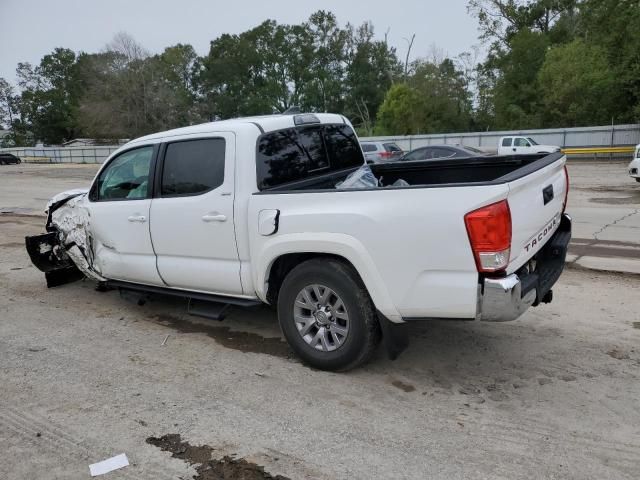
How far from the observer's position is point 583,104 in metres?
39.1

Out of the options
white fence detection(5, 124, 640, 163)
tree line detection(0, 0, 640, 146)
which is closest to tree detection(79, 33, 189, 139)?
tree line detection(0, 0, 640, 146)

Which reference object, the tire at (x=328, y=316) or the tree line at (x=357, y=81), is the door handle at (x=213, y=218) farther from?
the tree line at (x=357, y=81)

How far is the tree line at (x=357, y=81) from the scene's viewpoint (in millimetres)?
38562

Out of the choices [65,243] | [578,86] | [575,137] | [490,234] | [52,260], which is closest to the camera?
[490,234]

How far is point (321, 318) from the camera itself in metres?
3.99

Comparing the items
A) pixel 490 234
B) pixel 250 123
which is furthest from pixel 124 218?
pixel 490 234

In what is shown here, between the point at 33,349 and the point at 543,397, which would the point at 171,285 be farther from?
the point at 543,397

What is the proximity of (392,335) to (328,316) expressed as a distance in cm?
49

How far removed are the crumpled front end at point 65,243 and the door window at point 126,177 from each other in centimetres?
36

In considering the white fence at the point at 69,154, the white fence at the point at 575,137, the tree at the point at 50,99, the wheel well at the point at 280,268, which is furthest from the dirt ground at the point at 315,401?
the tree at the point at 50,99

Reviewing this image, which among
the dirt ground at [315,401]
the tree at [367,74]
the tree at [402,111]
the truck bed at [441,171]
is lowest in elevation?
the dirt ground at [315,401]

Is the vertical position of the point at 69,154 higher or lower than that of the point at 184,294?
higher

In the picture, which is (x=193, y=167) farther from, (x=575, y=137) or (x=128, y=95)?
(x=128, y=95)

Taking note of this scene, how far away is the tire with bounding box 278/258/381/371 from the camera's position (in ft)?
12.4
